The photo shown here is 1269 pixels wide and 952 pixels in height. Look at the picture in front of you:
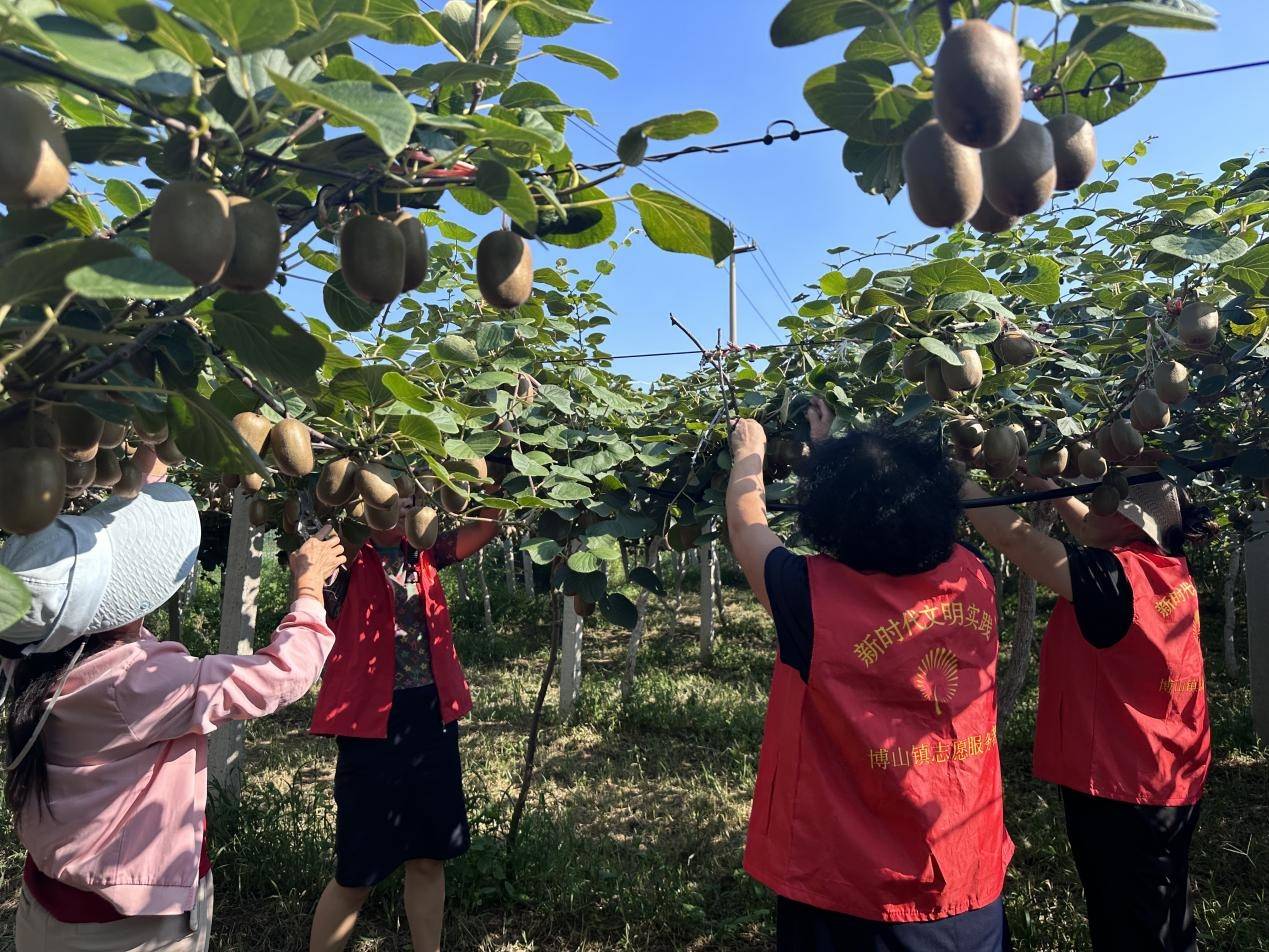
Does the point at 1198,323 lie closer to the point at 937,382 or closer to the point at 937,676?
the point at 937,382

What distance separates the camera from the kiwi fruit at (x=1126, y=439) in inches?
88.4

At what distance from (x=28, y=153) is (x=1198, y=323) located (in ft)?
7.72

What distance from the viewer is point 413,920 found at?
107 inches

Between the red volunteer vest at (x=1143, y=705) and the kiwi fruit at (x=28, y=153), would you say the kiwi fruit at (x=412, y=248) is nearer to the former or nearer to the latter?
the kiwi fruit at (x=28, y=153)

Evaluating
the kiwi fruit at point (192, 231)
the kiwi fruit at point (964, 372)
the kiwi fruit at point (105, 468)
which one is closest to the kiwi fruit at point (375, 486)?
the kiwi fruit at point (105, 468)

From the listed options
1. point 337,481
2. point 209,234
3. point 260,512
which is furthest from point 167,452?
point 260,512

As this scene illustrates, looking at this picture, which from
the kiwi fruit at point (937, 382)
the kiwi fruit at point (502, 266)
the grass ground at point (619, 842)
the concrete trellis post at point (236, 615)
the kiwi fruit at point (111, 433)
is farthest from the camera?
the concrete trellis post at point (236, 615)

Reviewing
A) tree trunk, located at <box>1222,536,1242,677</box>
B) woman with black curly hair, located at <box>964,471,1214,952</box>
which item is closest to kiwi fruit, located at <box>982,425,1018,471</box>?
woman with black curly hair, located at <box>964,471,1214,952</box>

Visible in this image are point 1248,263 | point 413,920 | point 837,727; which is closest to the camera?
point 837,727

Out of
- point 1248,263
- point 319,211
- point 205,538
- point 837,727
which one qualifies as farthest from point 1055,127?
point 205,538

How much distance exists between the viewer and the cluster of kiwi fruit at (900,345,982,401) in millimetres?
1876

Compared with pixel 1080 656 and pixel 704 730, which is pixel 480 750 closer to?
pixel 704 730

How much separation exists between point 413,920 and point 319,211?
8.35 ft

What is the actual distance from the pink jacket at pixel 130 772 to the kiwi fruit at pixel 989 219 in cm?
171
